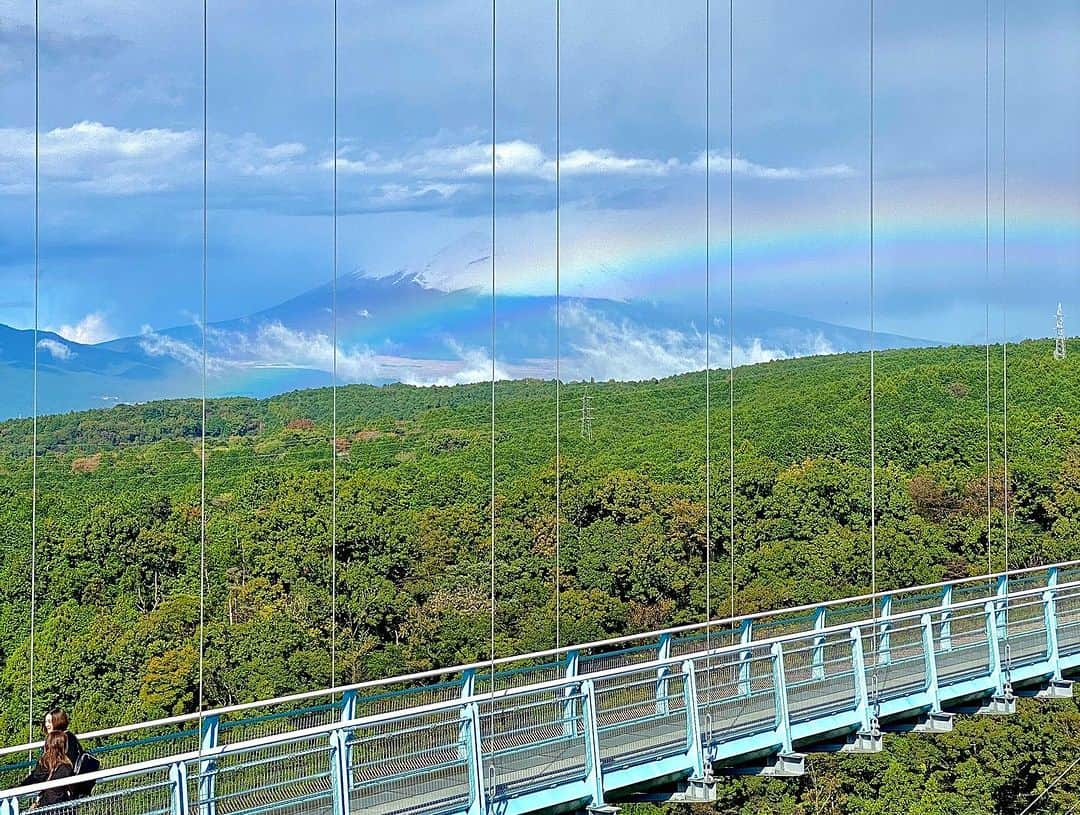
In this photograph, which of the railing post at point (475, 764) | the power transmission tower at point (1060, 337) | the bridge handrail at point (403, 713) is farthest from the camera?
the power transmission tower at point (1060, 337)

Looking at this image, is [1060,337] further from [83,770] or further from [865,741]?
[83,770]

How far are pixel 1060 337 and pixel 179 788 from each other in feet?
123

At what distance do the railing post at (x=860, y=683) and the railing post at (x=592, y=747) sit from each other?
2.61m

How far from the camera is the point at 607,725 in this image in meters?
8.98

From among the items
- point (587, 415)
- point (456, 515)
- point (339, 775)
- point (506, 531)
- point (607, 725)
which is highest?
point (587, 415)

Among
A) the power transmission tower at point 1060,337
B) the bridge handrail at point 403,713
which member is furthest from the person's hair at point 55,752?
the power transmission tower at point 1060,337

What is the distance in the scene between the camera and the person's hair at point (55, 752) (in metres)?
6.85

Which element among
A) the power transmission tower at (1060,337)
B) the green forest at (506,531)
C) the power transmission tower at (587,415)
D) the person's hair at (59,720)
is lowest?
the green forest at (506,531)

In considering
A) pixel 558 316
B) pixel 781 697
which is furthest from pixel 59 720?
pixel 558 316

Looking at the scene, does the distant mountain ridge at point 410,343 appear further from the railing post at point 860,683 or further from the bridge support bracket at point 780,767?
the bridge support bracket at point 780,767

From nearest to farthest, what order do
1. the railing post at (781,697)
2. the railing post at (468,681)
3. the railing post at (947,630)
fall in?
1. the railing post at (468,681)
2. the railing post at (781,697)
3. the railing post at (947,630)

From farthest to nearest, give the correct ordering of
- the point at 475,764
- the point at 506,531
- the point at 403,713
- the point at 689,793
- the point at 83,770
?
1. the point at 506,531
2. the point at 689,793
3. the point at 475,764
4. the point at 403,713
5. the point at 83,770

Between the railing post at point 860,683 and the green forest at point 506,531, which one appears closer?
the railing post at point 860,683

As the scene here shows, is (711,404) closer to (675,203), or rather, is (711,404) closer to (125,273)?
(675,203)
